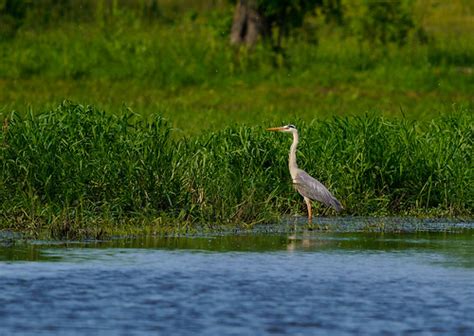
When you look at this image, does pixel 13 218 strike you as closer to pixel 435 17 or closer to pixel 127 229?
pixel 127 229

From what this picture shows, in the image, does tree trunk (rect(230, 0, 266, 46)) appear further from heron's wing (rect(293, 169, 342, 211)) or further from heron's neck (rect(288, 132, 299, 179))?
heron's wing (rect(293, 169, 342, 211))

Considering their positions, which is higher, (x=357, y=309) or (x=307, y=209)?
(x=307, y=209)

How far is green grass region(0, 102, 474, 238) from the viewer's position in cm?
1308

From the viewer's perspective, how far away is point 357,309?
9.60m

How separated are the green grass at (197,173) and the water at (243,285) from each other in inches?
24.1

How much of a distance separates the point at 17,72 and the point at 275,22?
16.4ft

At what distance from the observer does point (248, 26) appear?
2845 cm

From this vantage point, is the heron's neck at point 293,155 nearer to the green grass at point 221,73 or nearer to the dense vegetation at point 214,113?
the dense vegetation at point 214,113

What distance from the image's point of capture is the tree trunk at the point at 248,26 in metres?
28.4

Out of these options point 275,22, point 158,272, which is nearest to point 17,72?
point 275,22

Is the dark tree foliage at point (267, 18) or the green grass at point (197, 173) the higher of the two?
the dark tree foliage at point (267, 18)

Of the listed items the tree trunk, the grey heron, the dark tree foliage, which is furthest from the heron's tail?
the tree trunk

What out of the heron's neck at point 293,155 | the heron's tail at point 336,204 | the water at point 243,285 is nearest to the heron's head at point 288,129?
the heron's neck at point 293,155

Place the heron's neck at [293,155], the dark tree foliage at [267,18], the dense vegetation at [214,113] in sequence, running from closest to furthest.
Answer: the dense vegetation at [214,113], the heron's neck at [293,155], the dark tree foliage at [267,18]
